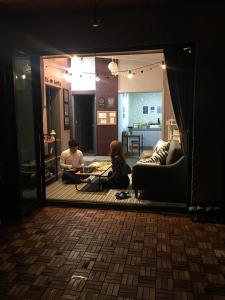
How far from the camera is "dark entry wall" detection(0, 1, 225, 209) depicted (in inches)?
124

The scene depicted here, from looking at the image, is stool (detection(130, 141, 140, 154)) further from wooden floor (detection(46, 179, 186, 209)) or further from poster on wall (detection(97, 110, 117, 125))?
wooden floor (detection(46, 179, 186, 209))

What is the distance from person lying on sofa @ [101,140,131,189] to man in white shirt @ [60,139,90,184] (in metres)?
0.60

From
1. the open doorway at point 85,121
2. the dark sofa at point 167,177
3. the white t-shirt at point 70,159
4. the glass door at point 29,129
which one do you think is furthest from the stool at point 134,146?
the glass door at point 29,129

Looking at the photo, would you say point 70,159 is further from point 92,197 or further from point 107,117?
point 107,117

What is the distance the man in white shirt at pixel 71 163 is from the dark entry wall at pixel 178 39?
2.06 m

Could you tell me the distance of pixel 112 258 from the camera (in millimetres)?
2510

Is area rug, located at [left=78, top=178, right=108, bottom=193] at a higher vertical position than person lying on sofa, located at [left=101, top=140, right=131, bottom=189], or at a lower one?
lower

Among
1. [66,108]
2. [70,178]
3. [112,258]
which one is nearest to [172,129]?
[70,178]

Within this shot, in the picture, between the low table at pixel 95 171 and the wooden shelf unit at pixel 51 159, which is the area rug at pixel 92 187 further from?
the wooden shelf unit at pixel 51 159

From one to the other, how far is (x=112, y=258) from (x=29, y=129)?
84.8 inches

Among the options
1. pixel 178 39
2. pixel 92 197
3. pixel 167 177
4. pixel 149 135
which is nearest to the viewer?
pixel 178 39

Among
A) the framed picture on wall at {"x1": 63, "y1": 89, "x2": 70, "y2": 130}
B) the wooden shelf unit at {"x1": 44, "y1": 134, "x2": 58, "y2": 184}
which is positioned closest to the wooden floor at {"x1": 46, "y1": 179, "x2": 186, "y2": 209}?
the wooden shelf unit at {"x1": 44, "y1": 134, "x2": 58, "y2": 184}

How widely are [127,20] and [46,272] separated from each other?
2864mm

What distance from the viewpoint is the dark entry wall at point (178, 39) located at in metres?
3.16
